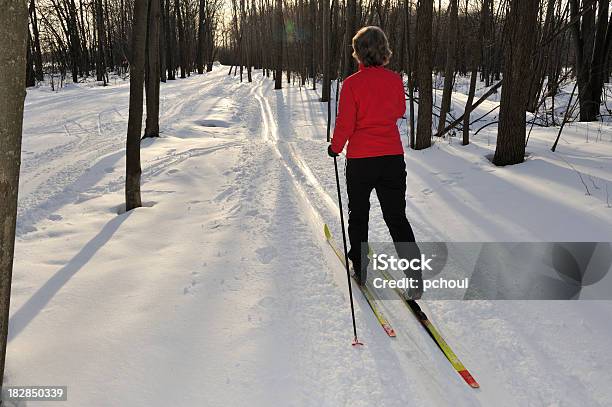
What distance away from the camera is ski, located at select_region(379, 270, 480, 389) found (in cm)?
249

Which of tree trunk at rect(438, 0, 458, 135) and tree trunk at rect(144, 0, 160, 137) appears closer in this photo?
tree trunk at rect(144, 0, 160, 137)

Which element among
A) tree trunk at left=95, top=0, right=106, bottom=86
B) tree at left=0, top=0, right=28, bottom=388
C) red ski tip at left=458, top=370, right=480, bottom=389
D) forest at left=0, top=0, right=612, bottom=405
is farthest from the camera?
tree trunk at left=95, top=0, right=106, bottom=86

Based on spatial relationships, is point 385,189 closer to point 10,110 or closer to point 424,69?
point 10,110

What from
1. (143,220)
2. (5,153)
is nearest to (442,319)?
(5,153)

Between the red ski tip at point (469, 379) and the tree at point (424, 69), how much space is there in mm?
7107

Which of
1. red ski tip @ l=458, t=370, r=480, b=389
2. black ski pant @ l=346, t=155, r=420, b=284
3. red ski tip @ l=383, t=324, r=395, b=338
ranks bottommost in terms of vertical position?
red ski tip @ l=458, t=370, r=480, b=389

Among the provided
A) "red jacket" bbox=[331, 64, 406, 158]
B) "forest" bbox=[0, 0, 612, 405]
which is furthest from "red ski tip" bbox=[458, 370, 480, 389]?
"red jacket" bbox=[331, 64, 406, 158]

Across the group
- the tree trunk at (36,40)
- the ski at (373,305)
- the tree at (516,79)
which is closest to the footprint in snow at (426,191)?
the tree at (516,79)

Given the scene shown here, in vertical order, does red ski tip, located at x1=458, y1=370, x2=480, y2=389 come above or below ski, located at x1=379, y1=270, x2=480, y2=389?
below

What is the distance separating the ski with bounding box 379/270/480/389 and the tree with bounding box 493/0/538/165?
13.3 ft

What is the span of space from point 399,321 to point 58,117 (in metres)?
15.3

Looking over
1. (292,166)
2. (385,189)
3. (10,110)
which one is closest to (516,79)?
(292,166)

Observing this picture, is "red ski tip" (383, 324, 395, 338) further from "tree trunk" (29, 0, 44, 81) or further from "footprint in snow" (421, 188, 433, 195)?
"tree trunk" (29, 0, 44, 81)

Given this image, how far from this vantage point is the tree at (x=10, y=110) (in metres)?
1.92
